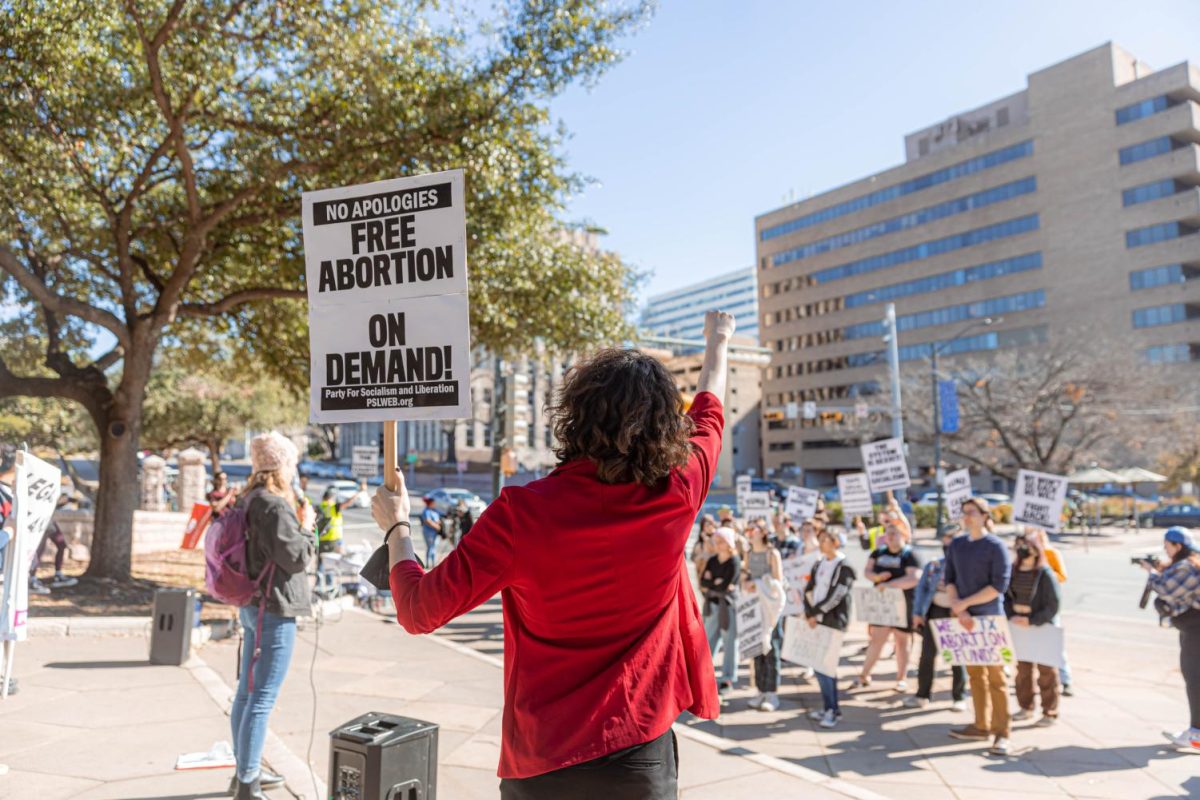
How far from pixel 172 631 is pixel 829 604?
21.0 feet

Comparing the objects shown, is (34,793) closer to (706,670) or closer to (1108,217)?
(706,670)

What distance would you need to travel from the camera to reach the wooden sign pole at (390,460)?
249 centimetres

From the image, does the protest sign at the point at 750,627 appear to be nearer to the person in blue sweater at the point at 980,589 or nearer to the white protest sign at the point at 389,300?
the person in blue sweater at the point at 980,589

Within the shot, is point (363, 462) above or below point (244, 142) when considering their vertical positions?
below

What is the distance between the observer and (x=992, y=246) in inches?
2758

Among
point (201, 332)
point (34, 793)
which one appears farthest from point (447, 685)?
point (201, 332)

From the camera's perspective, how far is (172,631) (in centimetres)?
798

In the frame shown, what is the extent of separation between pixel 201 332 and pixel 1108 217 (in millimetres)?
66303

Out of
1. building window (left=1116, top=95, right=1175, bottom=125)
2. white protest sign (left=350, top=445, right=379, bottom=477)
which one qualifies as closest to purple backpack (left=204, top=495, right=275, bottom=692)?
white protest sign (left=350, top=445, right=379, bottom=477)

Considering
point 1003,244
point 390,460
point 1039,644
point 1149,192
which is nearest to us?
point 390,460

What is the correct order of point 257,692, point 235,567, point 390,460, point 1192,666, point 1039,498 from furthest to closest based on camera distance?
point 1039,498
point 1192,666
point 235,567
point 257,692
point 390,460

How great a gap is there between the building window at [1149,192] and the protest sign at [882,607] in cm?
6454

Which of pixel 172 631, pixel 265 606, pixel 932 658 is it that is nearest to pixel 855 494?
pixel 932 658

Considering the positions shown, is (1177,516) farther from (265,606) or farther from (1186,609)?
(265,606)
